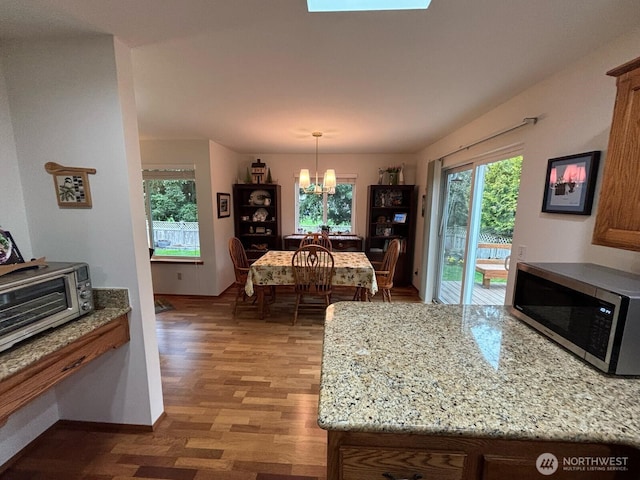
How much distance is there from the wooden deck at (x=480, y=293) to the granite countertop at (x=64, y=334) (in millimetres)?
2851

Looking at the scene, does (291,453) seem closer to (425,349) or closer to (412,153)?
(425,349)

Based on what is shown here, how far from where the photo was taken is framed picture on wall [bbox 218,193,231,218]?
3.96m

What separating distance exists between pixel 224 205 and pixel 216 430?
10.3 ft

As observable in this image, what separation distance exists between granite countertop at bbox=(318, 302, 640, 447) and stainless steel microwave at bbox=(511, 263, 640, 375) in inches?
2.2

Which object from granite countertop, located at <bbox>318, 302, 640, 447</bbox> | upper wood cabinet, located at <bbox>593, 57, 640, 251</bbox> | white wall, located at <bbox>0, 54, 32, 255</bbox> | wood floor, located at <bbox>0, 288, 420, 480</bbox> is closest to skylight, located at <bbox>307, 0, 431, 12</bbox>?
upper wood cabinet, located at <bbox>593, 57, 640, 251</bbox>

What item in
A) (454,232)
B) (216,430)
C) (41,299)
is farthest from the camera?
(454,232)

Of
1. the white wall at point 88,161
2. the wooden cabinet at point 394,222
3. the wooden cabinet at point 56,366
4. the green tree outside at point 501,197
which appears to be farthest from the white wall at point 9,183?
the wooden cabinet at point 394,222

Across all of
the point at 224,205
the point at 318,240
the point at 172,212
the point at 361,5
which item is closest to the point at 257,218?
the point at 224,205

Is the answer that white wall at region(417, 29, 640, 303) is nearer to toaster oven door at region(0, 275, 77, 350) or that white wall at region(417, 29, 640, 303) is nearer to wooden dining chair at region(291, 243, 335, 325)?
wooden dining chair at region(291, 243, 335, 325)

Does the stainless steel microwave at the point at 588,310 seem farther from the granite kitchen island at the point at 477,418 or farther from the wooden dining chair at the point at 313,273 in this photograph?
the wooden dining chair at the point at 313,273

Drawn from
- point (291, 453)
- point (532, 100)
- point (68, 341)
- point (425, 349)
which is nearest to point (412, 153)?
point (532, 100)

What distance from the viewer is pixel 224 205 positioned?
412cm

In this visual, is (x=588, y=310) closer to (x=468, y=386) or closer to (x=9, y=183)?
(x=468, y=386)

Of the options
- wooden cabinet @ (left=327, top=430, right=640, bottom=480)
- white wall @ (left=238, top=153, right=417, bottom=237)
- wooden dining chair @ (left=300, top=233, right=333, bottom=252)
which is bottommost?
wooden cabinet @ (left=327, top=430, right=640, bottom=480)
